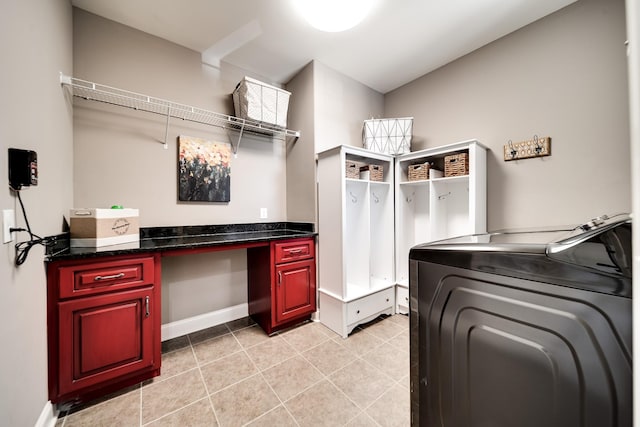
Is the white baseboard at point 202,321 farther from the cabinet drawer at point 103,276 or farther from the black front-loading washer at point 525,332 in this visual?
the black front-loading washer at point 525,332

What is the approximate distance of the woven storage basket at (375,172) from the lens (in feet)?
8.07

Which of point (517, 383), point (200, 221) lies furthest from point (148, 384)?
point (517, 383)

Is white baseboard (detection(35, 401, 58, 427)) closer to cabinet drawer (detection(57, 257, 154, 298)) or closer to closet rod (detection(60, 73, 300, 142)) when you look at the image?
cabinet drawer (detection(57, 257, 154, 298))

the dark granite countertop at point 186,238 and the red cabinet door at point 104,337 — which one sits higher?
the dark granite countertop at point 186,238

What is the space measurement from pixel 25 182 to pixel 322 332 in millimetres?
2137

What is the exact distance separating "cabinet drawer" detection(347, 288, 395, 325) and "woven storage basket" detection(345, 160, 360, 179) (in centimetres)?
117

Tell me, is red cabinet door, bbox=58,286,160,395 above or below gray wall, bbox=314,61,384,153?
below

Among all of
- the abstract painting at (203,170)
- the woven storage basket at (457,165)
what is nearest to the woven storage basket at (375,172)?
the woven storage basket at (457,165)

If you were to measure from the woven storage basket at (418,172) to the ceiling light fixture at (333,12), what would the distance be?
1348mm

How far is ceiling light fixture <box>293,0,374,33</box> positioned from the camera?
169cm

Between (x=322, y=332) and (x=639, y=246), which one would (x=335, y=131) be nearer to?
(x=322, y=332)

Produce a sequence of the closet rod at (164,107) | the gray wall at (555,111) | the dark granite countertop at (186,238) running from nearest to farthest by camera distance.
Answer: the dark granite countertop at (186,238)
the gray wall at (555,111)
the closet rod at (164,107)

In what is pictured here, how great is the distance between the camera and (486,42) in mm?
2234

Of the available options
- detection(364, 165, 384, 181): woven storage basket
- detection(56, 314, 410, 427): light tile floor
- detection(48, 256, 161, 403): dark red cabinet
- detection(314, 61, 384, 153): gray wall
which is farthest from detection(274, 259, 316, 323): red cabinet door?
detection(314, 61, 384, 153): gray wall
